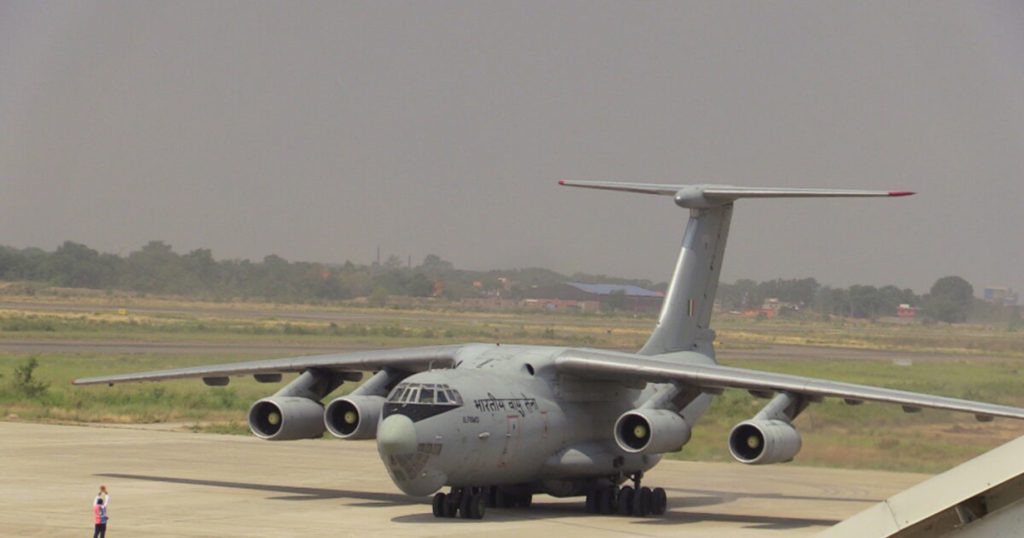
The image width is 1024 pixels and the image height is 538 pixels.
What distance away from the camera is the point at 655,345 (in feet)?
72.2

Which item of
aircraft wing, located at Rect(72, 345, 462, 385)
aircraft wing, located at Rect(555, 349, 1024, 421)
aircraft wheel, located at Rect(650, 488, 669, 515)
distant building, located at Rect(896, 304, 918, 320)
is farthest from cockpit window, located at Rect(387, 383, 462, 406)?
distant building, located at Rect(896, 304, 918, 320)

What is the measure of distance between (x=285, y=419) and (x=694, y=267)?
20.8 ft

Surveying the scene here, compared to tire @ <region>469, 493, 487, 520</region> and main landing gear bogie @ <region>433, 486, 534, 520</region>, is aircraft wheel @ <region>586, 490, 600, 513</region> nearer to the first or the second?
main landing gear bogie @ <region>433, 486, 534, 520</region>

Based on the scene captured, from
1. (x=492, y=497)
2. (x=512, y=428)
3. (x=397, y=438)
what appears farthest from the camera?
(x=492, y=497)

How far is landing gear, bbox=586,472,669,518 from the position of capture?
20.3 meters

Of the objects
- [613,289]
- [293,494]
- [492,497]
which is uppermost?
[613,289]

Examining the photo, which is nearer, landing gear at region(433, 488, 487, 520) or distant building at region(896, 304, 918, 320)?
landing gear at region(433, 488, 487, 520)

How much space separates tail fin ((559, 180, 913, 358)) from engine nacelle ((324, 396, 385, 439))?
4.11 metres

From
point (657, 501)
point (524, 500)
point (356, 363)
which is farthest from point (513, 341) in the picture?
point (657, 501)

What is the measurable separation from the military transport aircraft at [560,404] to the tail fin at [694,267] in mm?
21

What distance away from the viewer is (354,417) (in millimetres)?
20125

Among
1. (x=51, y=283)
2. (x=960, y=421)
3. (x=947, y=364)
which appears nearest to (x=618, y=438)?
(x=960, y=421)

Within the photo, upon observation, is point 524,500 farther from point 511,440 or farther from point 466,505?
point 511,440

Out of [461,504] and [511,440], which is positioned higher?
[511,440]
